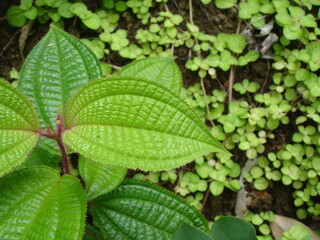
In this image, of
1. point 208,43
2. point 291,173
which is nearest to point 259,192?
point 291,173

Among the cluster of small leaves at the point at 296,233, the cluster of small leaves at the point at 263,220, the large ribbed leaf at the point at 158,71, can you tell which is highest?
the large ribbed leaf at the point at 158,71

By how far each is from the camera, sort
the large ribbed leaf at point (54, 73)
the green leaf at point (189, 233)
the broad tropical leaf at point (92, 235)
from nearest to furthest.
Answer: the green leaf at point (189, 233) → the large ribbed leaf at point (54, 73) → the broad tropical leaf at point (92, 235)

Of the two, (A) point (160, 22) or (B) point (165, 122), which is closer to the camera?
(B) point (165, 122)

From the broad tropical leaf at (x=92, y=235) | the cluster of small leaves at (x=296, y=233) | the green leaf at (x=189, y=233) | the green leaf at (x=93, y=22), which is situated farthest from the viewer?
the green leaf at (x=93, y=22)

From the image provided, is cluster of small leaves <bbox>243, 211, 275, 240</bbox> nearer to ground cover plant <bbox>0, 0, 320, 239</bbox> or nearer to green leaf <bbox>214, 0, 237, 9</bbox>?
ground cover plant <bbox>0, 0, 320, 239</bbox>

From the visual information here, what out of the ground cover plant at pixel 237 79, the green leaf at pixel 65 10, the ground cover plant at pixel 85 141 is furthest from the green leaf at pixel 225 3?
the ground cover plant at pixel 85 141

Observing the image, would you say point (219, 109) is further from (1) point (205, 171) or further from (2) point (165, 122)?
(2) point (165, 122)

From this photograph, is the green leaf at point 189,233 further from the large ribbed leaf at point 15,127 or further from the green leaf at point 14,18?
the green leaf at point 14,18

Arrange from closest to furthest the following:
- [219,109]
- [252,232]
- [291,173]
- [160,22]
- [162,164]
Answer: [162,164] < [252,232] < [291,173] < [219,109] < [160,22]
